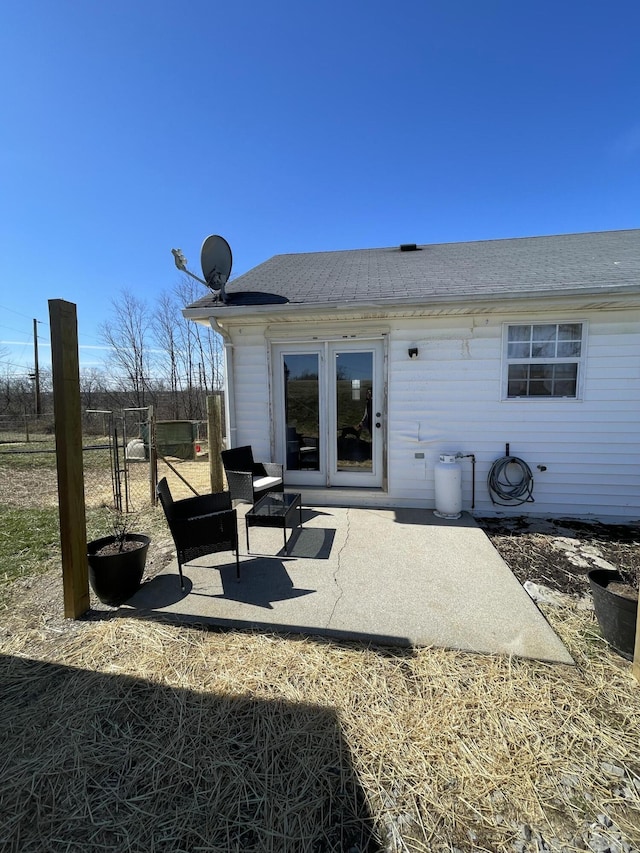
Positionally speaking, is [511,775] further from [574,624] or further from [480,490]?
[480,490]

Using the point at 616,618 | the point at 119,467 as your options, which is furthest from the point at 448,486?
the point at 119,467

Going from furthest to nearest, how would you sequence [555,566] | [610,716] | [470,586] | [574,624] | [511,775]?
[555,566] → [470,586] → [574,624] → [610,716] → [511,775]

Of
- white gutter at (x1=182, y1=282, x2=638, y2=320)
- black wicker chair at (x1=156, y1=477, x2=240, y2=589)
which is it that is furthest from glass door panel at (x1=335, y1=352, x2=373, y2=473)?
black wicker chair at (x1=156, y1=477, x2=240, y2=589)

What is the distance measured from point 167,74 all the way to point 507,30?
495 centimetres

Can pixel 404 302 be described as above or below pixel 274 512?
above

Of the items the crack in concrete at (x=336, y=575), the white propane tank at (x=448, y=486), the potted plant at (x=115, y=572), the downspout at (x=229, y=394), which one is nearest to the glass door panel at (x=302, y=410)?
the downspout at (x=229, y=394)

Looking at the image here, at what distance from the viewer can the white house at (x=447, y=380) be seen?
463 cm

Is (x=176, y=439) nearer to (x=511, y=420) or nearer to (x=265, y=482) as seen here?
(x=265, y=482)

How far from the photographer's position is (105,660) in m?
2.25

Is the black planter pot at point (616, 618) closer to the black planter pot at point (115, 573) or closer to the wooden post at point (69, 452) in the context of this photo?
the black planter pot at point (115, 573)

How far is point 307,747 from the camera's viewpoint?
164 centimetres

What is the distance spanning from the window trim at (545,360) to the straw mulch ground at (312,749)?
3201mm

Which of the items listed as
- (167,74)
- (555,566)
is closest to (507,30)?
(167,74)

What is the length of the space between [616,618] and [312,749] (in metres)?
1.97
